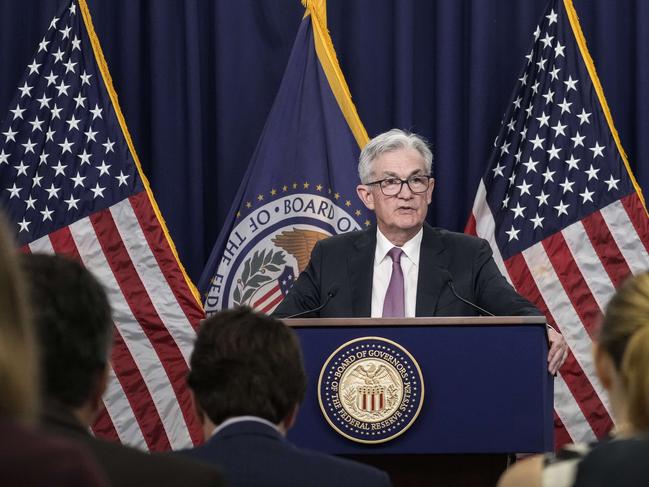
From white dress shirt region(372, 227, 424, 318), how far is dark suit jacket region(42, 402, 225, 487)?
2893 mm

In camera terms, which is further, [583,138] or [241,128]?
[241,128]

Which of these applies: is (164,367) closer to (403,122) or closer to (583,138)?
(403,122)

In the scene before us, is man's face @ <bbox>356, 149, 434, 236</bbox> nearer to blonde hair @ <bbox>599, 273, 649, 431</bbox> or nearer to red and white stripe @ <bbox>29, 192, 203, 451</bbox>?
red and white stripe @ <bbox>29, 192, 203, 451</bbox>

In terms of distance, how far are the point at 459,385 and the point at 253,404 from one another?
1.68 metres

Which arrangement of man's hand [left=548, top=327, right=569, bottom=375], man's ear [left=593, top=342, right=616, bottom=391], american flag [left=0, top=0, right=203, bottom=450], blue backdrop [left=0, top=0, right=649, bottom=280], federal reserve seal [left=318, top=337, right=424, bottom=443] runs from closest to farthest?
man's ear [left=593, top=342, right=616, bottom=391] → federal reserve seal [left=318, top=337, right=424, bottom=443] → man's hand [left=548, top=327, right=569, bottom=375] → american flag [left=0, top=0, right=203, bottom=450] → blue backdrop [left=0, top=0, right=649, bottom=280]

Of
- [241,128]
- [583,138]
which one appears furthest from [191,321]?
Result: [583,138]

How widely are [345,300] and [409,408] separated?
2.90ft

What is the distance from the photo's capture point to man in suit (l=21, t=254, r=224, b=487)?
1418 mm

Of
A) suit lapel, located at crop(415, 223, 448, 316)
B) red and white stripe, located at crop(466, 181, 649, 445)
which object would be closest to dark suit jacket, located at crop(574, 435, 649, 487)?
suit lapel, located at crop(415, 223, 448, 316)

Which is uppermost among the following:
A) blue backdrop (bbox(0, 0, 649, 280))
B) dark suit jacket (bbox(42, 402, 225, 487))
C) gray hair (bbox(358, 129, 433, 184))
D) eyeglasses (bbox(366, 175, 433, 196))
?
blue backdrop (bbox(0, 0, 649, 280))

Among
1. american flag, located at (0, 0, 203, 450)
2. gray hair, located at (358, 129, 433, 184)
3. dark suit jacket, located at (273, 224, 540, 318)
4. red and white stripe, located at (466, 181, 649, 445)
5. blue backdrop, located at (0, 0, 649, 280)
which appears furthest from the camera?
blue backdrop, located at (0, 0, 649, 280)

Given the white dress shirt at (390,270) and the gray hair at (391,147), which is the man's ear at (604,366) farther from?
the gray hair at (391,147)

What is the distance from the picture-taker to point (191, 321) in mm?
5691

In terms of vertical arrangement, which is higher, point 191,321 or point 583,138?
point 583,138
